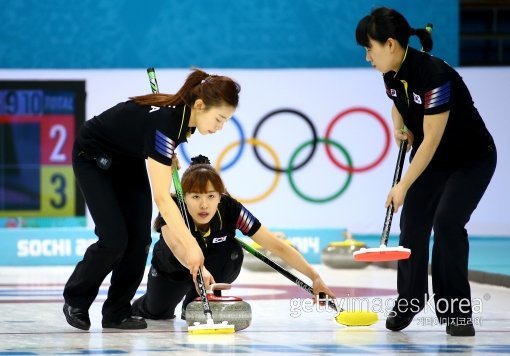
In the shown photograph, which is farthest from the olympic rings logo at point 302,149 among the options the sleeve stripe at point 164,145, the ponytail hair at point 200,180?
the sleeve stripe at point 164,145

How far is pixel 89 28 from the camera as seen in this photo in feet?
39.5

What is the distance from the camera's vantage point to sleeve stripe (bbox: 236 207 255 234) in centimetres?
496

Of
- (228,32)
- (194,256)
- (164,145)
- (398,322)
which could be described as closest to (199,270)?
(194,256)

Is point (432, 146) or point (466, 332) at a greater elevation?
point (432, 146)

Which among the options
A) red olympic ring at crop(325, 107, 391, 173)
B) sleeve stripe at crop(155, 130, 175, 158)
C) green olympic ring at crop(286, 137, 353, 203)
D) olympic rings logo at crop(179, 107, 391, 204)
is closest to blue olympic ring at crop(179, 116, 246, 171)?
olympic rings logo at crop(179, 107, 391, 204)

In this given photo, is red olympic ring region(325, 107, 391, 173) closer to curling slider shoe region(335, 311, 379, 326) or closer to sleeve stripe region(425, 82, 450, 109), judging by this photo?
curling slider shoe region(335, 311, 379, 326)

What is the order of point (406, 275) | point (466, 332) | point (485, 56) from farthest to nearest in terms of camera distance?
point (485, 56), point (406, 275), point (466, 332)

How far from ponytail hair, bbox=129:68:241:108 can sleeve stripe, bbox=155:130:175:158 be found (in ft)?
0.56

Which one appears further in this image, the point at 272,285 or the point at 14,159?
the point at 14,159

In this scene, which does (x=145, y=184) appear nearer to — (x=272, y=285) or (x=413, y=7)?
(x=272, y=285)

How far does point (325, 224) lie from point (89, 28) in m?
3.33

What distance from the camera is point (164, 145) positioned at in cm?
439

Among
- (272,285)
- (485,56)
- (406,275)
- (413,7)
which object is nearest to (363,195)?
(413,7)

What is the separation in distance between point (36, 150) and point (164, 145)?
7098 millimetres
